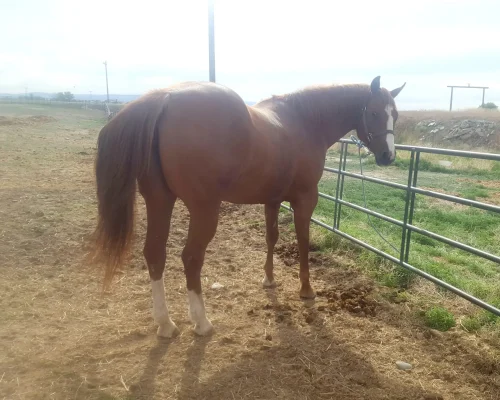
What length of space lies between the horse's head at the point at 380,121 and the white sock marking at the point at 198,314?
2228 millimetres

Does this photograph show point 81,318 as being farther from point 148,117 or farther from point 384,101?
point 384,101

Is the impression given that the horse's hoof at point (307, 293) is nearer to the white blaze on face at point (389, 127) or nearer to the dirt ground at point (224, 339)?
the dirt ground at point (224, 339)

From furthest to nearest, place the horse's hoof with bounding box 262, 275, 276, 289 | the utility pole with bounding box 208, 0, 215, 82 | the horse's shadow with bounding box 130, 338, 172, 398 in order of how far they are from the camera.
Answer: the utility pole with bounding box 208, 0, 215, 82, the horse's hoof with bounding box 262, 275, 276, 289, the horse's shadow with bounding box 130, 338, 172, 398

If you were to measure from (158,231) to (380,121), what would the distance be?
7.75 ft

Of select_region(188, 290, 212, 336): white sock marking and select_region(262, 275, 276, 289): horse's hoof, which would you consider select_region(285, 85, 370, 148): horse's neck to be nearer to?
select_region(262, 275, 276, 289): horse's hoof

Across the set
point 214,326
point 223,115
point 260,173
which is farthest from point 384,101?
point 214,326

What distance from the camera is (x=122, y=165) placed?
107 inches

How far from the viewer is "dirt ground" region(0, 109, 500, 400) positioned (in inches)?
100

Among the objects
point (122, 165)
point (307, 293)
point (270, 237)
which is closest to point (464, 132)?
point (270, 237)

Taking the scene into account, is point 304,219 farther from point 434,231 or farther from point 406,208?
point 434,231

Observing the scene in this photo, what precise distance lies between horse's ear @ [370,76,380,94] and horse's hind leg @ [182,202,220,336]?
1.98 m

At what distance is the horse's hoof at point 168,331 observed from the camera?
3.08m

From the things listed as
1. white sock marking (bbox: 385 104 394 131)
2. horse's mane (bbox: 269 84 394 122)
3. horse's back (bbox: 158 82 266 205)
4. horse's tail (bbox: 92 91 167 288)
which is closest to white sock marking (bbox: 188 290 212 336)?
horse's tail (bbox: 92 91 167 288)

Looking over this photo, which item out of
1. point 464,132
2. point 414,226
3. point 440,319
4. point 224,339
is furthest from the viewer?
point 464,132
